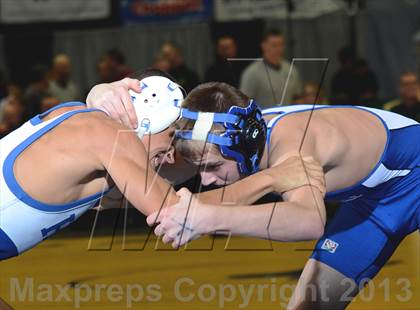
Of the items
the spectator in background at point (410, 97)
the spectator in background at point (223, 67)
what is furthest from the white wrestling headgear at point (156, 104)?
the spectator in background at point (410, 97)

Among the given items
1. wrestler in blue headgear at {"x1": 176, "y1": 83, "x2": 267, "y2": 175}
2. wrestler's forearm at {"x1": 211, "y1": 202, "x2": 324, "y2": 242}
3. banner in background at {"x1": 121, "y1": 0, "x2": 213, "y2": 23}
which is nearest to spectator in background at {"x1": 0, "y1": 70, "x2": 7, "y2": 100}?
banner in background at {"x1": 121, "y1": 0, "x2": 213, "y2": 23}

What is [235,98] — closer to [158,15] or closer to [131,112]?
[131,112]

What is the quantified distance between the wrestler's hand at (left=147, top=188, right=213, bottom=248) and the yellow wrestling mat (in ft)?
9.76

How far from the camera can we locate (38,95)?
10875 millimetres

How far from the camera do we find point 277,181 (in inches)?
166

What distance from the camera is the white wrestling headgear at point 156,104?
4.48 metres

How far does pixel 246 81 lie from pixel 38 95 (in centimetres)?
242

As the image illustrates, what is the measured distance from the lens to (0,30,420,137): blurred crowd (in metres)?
9.71

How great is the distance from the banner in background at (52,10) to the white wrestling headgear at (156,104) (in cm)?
817

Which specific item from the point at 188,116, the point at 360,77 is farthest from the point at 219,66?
the point at 188,116

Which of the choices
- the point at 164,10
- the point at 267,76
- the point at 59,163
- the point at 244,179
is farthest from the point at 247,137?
the point at 164,10

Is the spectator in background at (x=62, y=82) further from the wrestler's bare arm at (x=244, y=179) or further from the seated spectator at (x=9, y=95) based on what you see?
the wrestler's bare arm at (x=244, y=179)

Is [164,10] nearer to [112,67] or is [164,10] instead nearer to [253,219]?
[112,67]

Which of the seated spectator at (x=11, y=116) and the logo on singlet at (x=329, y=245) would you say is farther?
the seated spectator at (x=11, y=116)
